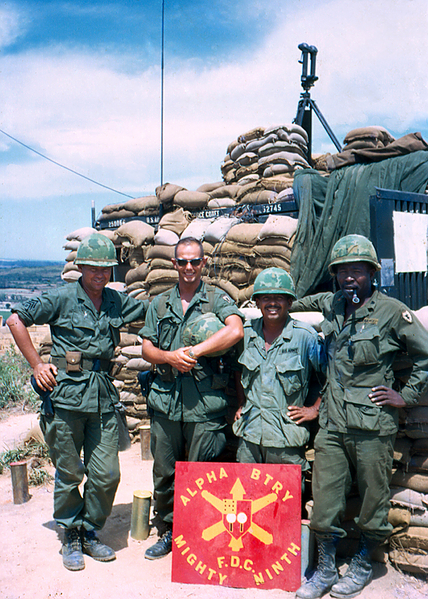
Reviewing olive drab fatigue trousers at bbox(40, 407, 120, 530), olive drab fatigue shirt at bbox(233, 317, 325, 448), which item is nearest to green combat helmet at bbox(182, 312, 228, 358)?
olive drab fatigue shirt at bbox(233, 317, 325, 448)

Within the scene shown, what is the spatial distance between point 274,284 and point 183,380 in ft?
2.90

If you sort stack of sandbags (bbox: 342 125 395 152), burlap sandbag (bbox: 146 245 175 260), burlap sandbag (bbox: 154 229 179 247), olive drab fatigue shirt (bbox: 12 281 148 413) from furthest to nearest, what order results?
burlap sandbag (bbox: 154 229 179 247), burlap sandbag (bbox: 146 245 175 260), stack of sandbags (bbox: 342 125 395 152), olive drab fatigue shirt (bbox: 12 281 148 413)

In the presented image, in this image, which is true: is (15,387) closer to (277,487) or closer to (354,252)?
(277,487)

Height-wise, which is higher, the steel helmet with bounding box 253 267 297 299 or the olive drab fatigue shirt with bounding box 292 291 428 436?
the steel helmet with bounding box 253 267 297 299

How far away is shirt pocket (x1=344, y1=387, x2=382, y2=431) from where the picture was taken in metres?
2.86

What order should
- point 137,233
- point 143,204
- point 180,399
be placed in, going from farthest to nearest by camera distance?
point 143,204 → point 137,233 → point 180,399

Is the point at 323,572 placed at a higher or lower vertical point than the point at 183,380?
lower

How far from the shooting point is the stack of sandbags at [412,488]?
10.2 ft

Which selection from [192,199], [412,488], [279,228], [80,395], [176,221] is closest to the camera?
[412,488]

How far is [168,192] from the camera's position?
7469 millimetres

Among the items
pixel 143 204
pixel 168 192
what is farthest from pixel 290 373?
pixel 143 204

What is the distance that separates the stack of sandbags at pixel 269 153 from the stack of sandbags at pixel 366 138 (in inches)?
39.1

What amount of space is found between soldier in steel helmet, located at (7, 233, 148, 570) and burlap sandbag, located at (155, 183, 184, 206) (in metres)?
3.94

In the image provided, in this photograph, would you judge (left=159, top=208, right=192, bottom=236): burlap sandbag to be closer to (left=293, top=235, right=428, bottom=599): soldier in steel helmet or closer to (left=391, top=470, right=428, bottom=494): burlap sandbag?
(left=293, top=235, right=428, bottom=599): soldier in steel helmet
